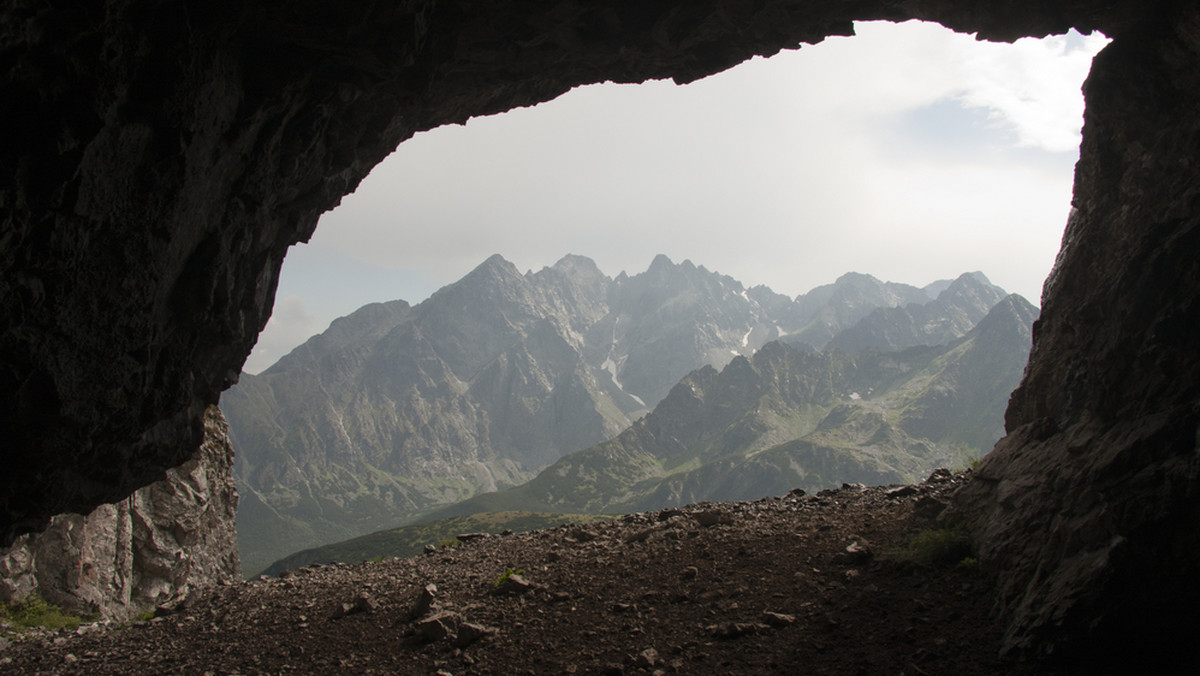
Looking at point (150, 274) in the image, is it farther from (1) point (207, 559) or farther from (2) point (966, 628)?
(1) point (207, 559)

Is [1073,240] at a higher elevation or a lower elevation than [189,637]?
higher

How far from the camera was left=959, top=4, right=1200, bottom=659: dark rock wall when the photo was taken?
9.34m

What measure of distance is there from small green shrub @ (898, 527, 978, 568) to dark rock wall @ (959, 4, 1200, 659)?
0.43 meters

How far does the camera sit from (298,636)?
14.7m

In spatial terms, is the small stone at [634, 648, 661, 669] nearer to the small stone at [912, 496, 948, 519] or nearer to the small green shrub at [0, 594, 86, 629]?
the small stone at [912, 496, 948, 519]

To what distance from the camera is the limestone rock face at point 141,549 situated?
23.1 metres

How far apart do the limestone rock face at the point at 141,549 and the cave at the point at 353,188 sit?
11.4 m

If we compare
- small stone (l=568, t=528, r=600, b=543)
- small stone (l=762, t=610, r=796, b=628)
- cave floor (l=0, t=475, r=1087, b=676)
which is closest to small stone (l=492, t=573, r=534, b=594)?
cave floor (l=0, t=475, r=1087, b=676)

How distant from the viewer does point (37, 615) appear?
21297mm

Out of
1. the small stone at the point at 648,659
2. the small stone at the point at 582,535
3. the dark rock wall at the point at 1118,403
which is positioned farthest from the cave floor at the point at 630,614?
the dark rock wall at the point at 1118,403

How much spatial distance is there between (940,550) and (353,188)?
63.6ft

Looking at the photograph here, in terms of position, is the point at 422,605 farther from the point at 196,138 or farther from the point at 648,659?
the point at 196,138

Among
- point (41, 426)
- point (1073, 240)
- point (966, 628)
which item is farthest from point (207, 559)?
point (1073, 240)

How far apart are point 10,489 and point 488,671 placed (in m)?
10.0
